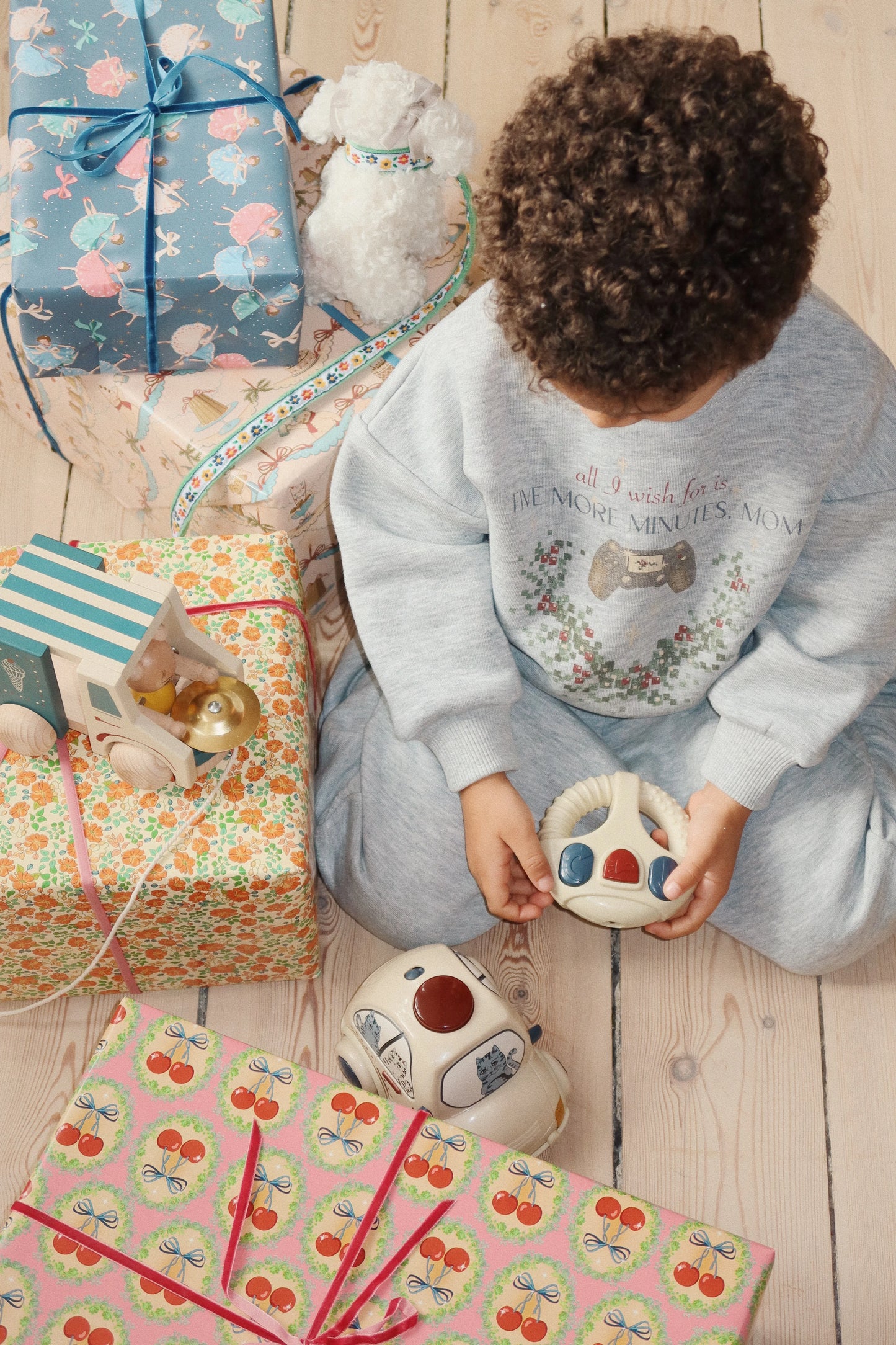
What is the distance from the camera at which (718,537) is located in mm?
837

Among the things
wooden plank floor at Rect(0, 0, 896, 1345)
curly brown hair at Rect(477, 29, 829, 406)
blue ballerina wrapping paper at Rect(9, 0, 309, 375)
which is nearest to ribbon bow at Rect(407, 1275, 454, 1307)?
wooden plank floor at Rect(0, 0, 896, 1345)

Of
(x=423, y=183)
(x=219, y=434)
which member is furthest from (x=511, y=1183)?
(x=423, y=183)

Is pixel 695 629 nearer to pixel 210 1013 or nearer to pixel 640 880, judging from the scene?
pixel 640 880

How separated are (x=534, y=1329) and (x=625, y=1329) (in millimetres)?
48

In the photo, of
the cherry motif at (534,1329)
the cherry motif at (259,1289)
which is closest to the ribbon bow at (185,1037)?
the cherry motif at (259,1289)

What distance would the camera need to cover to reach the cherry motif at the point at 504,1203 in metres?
0.69

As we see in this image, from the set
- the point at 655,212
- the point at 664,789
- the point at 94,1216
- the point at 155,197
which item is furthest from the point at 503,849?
the point at 155,197

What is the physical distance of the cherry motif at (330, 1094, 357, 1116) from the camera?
714 millimetres

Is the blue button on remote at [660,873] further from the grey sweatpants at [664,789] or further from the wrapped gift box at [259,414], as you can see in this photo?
the wrapped gift box at [259,414]

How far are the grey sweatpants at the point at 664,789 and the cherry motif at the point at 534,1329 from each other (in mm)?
391

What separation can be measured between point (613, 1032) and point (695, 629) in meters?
0.37

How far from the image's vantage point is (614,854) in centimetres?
88

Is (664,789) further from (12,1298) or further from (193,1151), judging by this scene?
(12,1298)

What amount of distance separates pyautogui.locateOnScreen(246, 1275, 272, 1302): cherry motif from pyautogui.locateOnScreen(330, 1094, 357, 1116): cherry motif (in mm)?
95
